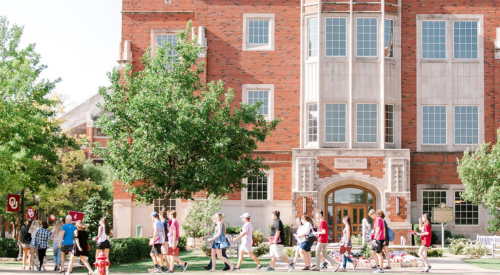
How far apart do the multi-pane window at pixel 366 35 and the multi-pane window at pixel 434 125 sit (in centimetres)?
434

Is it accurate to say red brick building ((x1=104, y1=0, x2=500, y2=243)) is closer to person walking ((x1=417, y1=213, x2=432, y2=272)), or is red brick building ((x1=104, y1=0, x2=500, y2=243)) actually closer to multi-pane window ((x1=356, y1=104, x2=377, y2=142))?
multi-pane window ((x1=356, y1=104, x2=377, y2=142))

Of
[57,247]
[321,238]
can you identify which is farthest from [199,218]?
[321,238]

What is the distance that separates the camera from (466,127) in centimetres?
3578

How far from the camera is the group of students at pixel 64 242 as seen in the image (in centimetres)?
1967

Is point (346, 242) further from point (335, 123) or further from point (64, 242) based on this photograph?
point (335, 123)

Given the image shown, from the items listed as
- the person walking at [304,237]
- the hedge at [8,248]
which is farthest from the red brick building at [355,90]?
the person walking at [304,237]

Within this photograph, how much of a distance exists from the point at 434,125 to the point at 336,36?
6.93 m

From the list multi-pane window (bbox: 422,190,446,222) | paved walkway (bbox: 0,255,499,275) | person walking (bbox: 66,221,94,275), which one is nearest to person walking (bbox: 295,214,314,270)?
paved walkway (bbox: 0,255,499,275)

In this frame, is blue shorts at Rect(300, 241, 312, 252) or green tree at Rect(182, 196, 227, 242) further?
green tree at Rect(182, 196, 227, 242)

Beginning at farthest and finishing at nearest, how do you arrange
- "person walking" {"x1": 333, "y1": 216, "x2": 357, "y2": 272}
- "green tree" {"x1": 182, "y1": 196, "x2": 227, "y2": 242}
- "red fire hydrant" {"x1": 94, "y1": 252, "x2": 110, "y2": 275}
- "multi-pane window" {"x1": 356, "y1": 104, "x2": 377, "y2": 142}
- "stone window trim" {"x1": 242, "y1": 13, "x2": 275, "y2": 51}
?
"stone window trim" {"x1": 242, "y1": 13, "x2": 275, "y2": 51} < "multi-pane window" {"x1": 356, "y1": 104, "x2": 377, "y2": 142} < "green tree" {"x1": 182, "y1": 196, "x2": 227, "y2": 242} < "person walking" {"x1": 333, "y1": 216, "x2": 357, "y2": 272} < "red fire hydrant" {"x1": 94, "y1": 252, "x2": 110, "y2": 275}

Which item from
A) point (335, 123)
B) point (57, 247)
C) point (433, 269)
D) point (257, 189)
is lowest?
point (433, 269)

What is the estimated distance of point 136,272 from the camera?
21.0m

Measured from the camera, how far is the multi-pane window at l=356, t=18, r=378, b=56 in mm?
35438

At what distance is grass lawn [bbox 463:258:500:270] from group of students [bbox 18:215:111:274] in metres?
12.3
